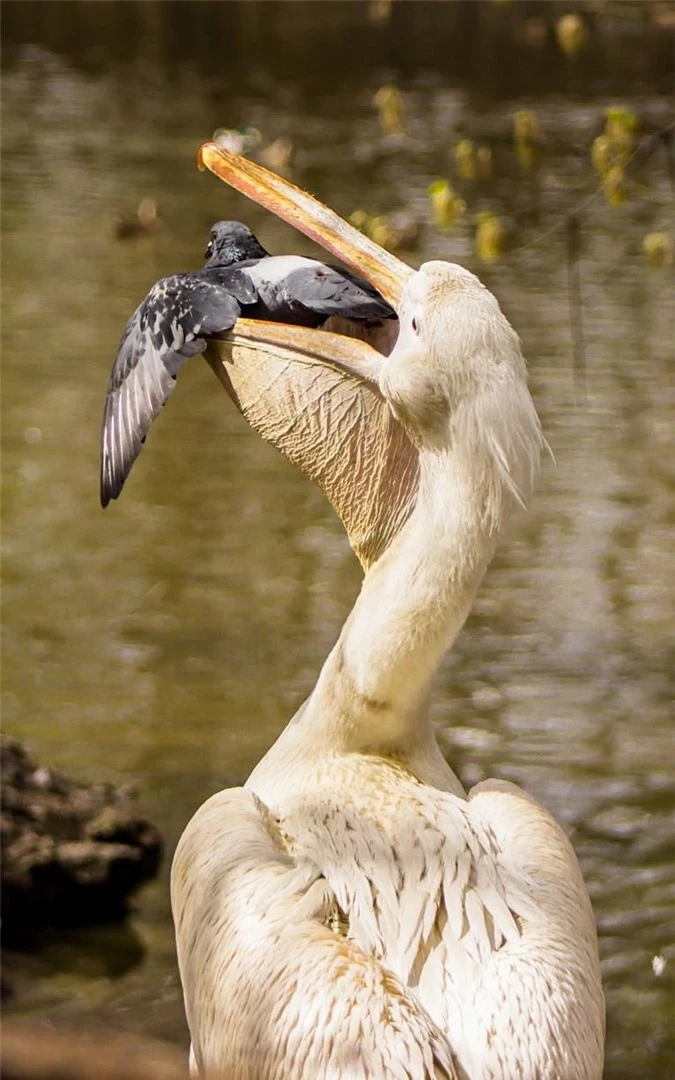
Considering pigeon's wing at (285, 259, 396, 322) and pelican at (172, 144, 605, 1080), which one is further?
pigeon's wing at (285, 259, 396, 322)

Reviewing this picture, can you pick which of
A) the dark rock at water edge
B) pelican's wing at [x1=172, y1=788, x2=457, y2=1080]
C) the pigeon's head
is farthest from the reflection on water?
the pigeon's head

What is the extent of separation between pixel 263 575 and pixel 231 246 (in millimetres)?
3527

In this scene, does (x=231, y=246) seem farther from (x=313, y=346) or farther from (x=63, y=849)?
(x=63, y=849)

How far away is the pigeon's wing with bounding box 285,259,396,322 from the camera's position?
2.50m

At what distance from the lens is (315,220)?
256cm

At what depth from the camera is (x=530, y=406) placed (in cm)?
226

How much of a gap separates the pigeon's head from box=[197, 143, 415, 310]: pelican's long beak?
11 centimetres

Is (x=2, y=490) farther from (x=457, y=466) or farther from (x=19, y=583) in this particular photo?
(x=457, y=466)

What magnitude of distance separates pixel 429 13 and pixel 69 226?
1104 cm

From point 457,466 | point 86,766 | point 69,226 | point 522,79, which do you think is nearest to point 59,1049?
point 457,466

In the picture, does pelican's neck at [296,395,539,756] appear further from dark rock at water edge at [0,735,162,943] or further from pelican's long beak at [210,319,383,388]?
dark rock at water edge at [0,735,162,943]

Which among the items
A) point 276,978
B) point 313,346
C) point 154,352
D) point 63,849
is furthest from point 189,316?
point 63,849

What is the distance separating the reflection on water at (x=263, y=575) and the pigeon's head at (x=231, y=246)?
Result: 1.86 m

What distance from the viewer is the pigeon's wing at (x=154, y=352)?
2.49 m
